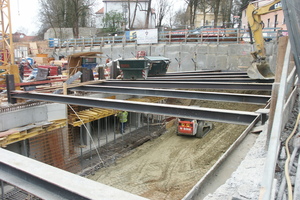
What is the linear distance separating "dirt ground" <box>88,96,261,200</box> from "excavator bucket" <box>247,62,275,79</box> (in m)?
5.10

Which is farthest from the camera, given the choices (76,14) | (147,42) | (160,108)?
(76,14)

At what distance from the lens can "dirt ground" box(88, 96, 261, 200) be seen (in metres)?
11.3

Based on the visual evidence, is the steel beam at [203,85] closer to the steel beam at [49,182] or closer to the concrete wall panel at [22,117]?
the concrete wall panel at [22,117]

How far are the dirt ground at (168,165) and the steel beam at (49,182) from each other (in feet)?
28.9

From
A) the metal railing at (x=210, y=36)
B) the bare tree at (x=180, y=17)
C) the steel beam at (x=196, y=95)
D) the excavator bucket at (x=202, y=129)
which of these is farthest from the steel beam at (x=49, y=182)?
the bare tree at (x=180, y=17)

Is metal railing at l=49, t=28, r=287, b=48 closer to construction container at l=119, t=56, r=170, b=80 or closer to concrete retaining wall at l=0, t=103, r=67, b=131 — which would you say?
construction container at l=119, t=56, r=170, b=80

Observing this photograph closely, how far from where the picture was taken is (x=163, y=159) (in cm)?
1412

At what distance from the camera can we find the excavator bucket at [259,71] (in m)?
10.4

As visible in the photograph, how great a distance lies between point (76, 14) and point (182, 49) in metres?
24.8

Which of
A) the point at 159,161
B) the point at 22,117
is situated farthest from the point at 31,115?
the point at 159,161

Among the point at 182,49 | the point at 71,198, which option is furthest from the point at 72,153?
the point at 182,49

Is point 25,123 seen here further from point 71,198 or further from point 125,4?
point 125,4

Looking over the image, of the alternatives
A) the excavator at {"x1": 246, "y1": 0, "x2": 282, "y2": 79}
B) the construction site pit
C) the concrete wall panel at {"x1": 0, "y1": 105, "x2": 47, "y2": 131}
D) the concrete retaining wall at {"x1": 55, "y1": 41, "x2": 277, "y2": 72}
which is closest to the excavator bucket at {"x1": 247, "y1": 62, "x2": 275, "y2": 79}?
the excavator at {"x1": 246, "y1": 0, "x2": 282, "y2": 79}

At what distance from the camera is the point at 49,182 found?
2090 millimetres
